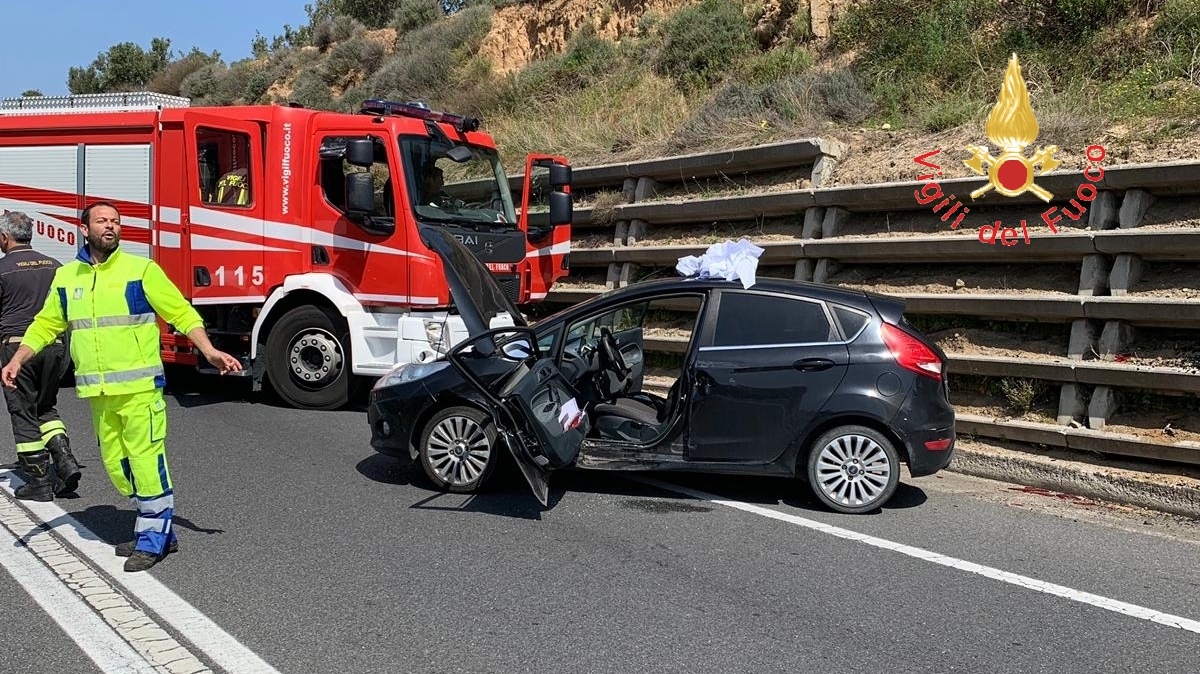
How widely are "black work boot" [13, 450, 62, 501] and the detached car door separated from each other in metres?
4.11

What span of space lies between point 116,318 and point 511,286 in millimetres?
4930

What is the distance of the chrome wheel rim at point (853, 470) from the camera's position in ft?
20.2

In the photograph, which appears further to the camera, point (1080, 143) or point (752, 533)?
point (1080, 143)

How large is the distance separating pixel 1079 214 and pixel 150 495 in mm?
7003

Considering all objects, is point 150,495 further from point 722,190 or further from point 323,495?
point 722,190

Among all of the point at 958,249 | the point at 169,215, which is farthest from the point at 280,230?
the point at 958,249

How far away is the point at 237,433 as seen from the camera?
8375 millimetres

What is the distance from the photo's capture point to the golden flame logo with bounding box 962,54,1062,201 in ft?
27.1

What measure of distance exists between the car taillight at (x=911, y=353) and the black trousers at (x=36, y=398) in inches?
209

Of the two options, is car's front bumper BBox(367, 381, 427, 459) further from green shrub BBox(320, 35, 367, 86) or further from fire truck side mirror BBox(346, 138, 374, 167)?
green shrub BBox(320, 35, 367, 86)

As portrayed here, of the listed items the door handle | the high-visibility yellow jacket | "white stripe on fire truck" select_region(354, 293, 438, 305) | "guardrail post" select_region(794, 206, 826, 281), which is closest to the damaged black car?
the door handle

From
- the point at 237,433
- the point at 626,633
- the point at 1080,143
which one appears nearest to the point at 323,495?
the point at 237,433

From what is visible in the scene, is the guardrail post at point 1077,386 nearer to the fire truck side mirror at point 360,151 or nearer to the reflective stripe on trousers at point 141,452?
the fire truck side mirror at point 360,151

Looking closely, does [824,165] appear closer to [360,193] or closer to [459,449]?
[360,193]
